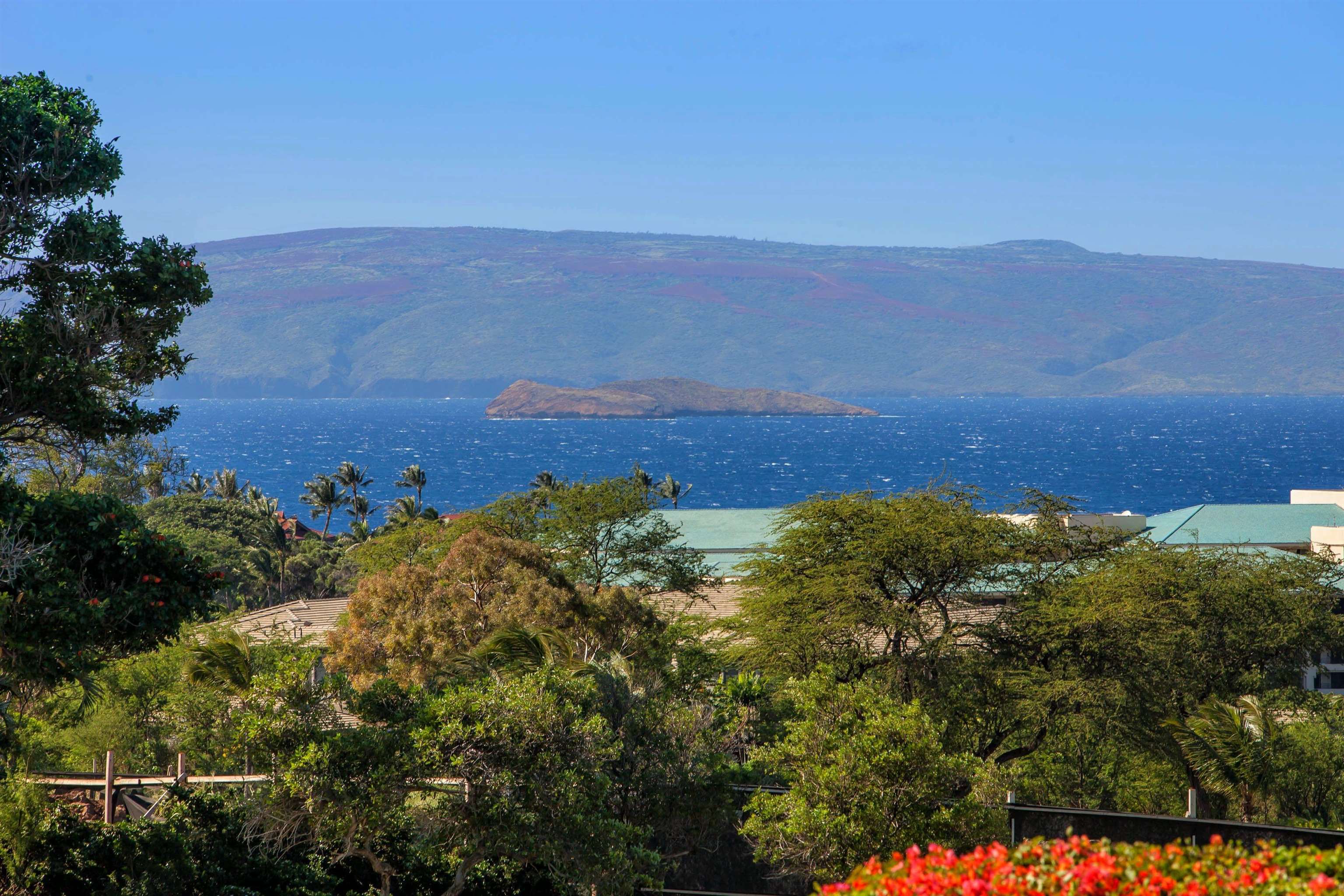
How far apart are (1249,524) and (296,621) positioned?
41900 mm

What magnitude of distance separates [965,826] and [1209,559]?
18.7 metres

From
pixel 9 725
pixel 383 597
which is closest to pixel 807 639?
pixel 383 597

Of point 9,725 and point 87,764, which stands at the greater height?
point 9,725

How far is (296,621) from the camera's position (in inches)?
1772

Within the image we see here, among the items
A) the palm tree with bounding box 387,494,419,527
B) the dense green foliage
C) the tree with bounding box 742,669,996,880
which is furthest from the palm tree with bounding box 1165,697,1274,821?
the palm tree with bounding box 387,494,419,527

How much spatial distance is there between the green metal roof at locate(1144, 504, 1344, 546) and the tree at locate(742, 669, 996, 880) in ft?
133

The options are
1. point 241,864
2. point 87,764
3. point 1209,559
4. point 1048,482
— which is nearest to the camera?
point 241,864

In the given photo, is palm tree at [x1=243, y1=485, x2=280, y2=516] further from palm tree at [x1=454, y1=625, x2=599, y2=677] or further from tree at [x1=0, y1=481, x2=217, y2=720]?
tree at [x1=0, y1=481, x2=217, y2=720]

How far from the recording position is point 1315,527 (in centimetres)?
5209

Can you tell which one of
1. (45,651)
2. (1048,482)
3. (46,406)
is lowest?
(1048,482)

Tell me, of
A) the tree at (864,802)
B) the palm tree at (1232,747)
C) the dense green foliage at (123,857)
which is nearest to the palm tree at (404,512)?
the palm tree at (1232,747)

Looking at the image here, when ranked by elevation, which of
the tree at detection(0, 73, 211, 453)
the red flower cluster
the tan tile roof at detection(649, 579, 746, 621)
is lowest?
the tan tile roof at detection(649, 579, 746, 621)

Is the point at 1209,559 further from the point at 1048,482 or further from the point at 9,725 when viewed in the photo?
the point at 1048,482

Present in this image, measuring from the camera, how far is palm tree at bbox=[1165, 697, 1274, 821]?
2417cm
